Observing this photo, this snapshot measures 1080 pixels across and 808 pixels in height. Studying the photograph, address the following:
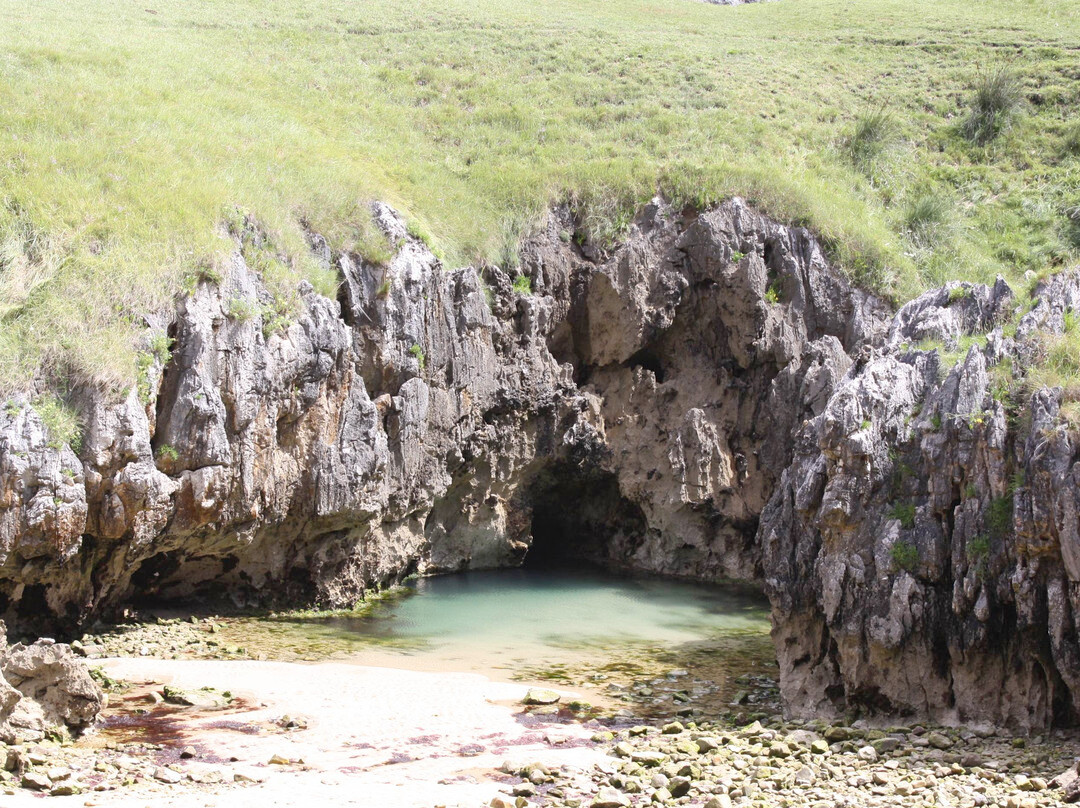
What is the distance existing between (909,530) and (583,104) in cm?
2466

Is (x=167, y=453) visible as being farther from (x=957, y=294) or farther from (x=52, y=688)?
(x=957, y=294)

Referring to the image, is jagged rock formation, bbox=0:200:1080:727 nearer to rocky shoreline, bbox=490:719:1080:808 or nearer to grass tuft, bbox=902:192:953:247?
rocky shoreline, bbox=490:719:1080:808

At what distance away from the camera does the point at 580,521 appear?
26.4 meters

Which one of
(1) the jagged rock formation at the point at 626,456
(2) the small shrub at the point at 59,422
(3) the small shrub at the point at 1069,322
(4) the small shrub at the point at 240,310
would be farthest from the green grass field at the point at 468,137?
(3) the small shrub at the point at 1069,322

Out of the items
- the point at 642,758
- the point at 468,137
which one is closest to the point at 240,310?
the point at 642,758

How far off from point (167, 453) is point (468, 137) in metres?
17.0

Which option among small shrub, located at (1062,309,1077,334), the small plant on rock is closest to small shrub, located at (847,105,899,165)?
the small plant on rock

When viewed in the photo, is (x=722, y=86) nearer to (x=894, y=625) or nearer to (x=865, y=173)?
(x=865, y=173)

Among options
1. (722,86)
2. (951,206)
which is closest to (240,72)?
(722,86)

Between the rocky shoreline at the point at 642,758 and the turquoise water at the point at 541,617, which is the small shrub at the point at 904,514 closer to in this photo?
the rocky shoreline at the point at 642,758

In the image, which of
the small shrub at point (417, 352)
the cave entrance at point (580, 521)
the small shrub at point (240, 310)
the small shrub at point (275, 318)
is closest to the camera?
the small shrub at point (240, 310)

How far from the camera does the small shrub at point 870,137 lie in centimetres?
3175

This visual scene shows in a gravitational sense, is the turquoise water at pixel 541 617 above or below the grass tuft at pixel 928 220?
below

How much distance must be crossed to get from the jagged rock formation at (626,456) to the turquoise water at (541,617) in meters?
1.21
